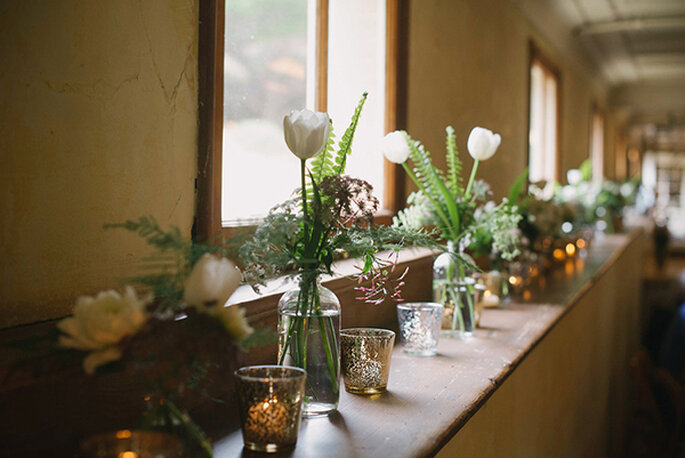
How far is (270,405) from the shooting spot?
37.8 inches

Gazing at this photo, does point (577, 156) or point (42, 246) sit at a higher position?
point (577, 156)

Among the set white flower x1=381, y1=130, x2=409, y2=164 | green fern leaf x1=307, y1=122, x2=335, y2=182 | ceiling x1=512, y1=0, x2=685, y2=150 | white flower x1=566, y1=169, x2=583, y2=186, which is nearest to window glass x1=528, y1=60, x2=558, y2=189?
white flower x1=566, y1=169, x2=583, y2=186

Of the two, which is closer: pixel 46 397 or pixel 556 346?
pixel 46 397

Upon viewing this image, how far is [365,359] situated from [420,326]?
34cm

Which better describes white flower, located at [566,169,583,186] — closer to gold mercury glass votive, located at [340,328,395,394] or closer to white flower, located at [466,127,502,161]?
white flower, located at [466,127,502,161]

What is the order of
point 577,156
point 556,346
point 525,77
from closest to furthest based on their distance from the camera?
point 556,346 < point 525,77 < point 577,156

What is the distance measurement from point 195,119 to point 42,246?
0.43 meters

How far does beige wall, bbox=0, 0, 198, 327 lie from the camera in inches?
37.3

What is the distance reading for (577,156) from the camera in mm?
6852

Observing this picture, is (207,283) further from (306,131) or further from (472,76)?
(472,76)

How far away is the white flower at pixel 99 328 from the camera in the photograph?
725 millimetres

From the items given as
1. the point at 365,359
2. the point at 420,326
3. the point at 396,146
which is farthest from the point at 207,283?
the point at 396,146

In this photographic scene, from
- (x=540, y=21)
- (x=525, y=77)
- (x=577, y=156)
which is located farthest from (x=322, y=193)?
(x=577, y=156)

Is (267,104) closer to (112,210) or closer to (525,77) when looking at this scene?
(112,210)
